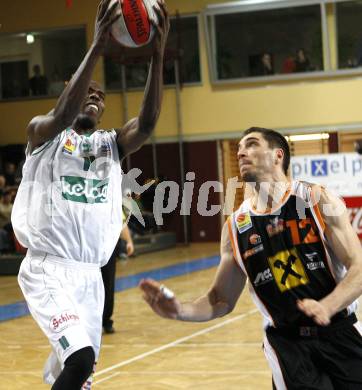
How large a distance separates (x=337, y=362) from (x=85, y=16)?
21.1 m

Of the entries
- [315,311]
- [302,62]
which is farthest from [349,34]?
[315,311]

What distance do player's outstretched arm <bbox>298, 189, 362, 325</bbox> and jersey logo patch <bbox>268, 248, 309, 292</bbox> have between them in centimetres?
17

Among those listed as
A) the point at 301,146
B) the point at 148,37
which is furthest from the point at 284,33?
the point at 148,37

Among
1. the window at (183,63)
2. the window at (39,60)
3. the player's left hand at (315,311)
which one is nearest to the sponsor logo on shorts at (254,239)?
the player's left hand at (315,311)

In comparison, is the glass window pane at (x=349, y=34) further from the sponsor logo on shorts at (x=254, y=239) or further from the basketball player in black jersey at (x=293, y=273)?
the sponsor logo on shorts at (x=254, y=239)

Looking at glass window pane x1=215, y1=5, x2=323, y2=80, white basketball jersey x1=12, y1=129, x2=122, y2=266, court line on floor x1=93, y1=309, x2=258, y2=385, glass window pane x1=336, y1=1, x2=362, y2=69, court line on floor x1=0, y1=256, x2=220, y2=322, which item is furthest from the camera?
glass window pane x1=215, y1=5, x2=323, y2=80

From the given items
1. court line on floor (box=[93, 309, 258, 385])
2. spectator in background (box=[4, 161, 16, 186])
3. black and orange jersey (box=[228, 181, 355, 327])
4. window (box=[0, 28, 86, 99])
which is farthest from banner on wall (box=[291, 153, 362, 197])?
window (box=[0, 28, 86, 99])

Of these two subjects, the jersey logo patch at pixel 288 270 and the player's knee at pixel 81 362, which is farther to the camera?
the player's knee at pixel 81 362

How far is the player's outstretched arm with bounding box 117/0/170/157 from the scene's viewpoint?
4.67m

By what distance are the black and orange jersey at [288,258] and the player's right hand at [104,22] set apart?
1.28 m

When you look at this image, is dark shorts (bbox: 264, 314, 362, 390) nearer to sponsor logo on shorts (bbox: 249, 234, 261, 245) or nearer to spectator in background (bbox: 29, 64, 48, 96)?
sponsor logo on shorts (bbox: 249, 234, 261, 245)

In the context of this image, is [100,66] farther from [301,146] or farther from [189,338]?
[189,338]

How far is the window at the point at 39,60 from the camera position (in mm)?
24188

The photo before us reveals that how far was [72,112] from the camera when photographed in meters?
4.54
